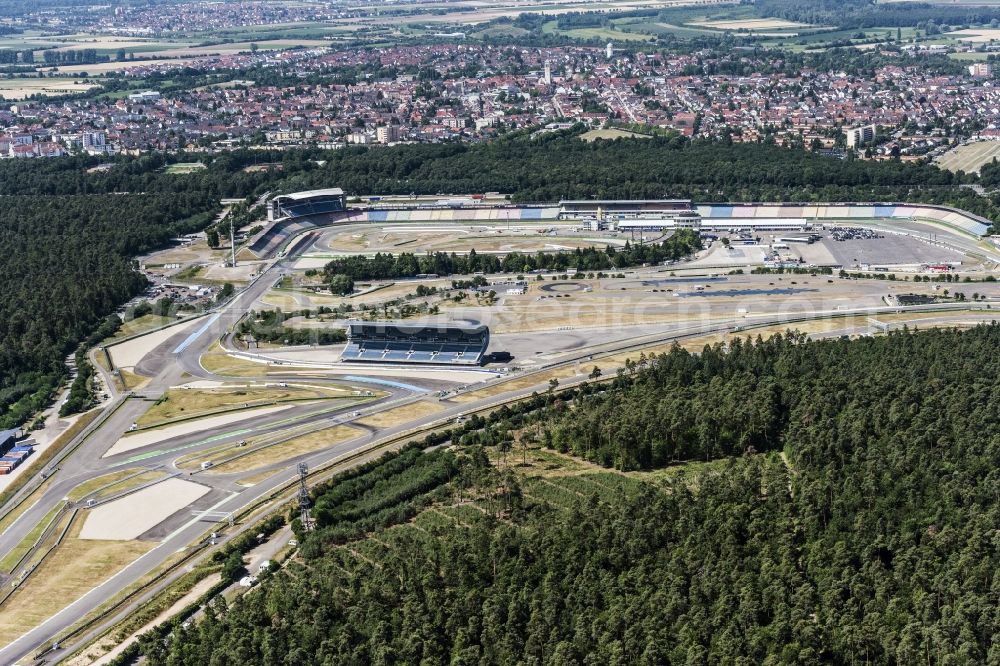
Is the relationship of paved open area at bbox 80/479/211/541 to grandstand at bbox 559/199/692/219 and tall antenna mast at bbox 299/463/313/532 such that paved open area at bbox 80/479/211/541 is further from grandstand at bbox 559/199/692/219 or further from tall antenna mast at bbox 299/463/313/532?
grandstand at bbox 559/199/692/219

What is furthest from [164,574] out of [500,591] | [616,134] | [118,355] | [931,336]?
[616,134]

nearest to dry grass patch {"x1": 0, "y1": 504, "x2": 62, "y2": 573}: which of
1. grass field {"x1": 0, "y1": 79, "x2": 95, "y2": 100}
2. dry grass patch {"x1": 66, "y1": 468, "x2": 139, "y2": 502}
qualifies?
dry grass patch {"x1": 66, "y1": 468, "x2": 139, "y2": 502}

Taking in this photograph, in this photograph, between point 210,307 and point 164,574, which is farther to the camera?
point 210,307

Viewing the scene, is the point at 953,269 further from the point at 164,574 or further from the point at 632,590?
the point at 164,574

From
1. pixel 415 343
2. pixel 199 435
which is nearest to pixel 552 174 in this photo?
pixel 415 343

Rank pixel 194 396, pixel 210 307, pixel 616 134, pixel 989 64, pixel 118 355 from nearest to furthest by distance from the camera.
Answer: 1. pixel 194 396
2. pixel 118 355
3. pixel 210 307
4. pixel 616 134
5. pixel 989 64

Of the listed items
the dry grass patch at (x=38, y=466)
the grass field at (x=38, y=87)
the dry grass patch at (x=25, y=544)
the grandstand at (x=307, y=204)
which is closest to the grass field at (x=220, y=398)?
the dry grass patch at (x=38, y=466)

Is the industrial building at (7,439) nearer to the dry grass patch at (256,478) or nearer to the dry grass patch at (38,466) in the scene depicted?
the dry grass patch at (38,466)
